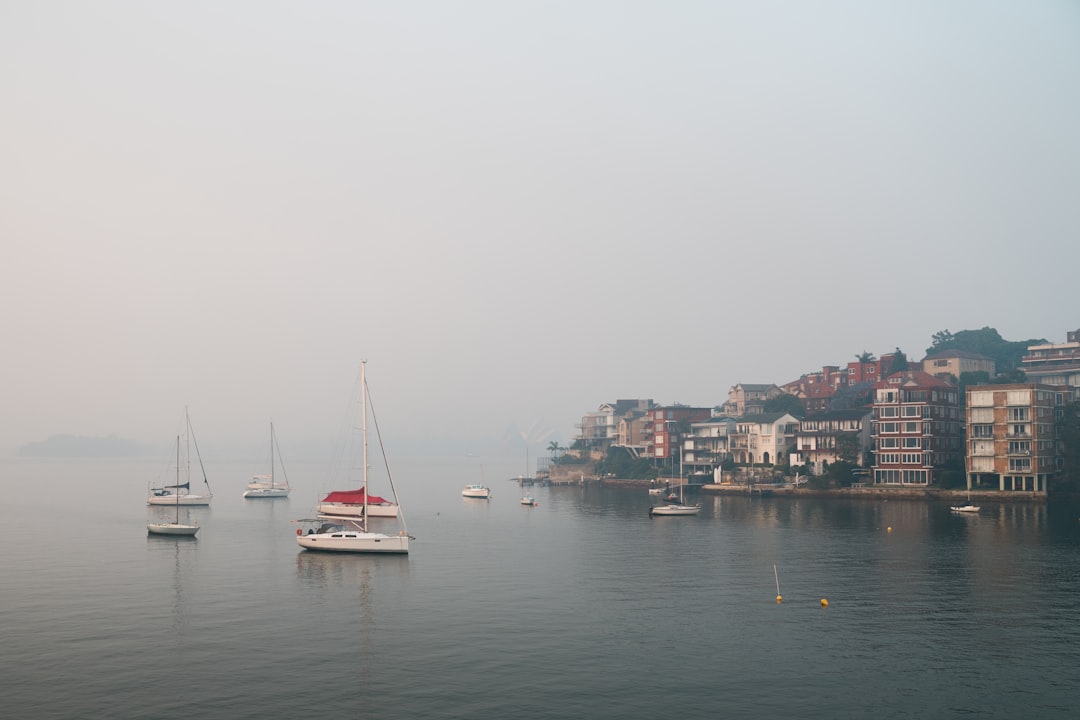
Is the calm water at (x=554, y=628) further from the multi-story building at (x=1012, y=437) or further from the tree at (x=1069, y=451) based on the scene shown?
the tree at (x=1069, y=451)

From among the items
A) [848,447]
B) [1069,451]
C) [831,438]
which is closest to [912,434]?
[848,447]

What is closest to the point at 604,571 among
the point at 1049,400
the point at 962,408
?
the point at 1049,400

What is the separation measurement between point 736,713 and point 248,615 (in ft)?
125

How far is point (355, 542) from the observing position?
91250 millimetres

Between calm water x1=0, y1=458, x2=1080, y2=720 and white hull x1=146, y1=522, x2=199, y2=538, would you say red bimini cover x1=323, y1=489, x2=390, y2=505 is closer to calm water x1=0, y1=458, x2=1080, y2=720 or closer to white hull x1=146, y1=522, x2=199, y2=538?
calm water x1=0, y1=458, x2=1080, y2=720

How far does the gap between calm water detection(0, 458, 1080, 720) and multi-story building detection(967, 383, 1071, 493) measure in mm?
49941

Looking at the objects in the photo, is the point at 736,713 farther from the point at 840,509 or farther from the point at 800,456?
the point at 800,456

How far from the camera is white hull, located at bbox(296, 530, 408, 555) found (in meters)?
90.6

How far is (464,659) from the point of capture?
1969 inches

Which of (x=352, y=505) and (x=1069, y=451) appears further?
(x=1069, y=451)

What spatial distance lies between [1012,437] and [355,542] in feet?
408

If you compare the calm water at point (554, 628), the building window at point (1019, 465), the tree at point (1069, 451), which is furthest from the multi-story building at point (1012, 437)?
the calm water at point (554, 628)

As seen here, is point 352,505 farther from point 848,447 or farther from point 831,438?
point 831,438

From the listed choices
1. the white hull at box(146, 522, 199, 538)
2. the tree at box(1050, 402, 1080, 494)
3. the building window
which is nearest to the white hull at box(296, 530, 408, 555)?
the white hull at box(146, 522, 199, 538)
